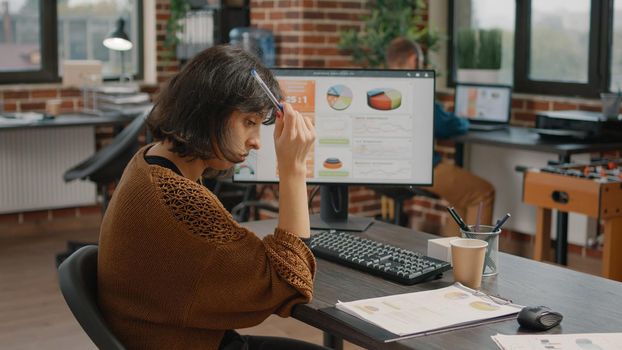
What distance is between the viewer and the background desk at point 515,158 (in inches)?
176

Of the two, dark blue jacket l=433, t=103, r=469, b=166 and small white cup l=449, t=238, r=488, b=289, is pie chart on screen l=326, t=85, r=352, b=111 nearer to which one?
small white cup l=449, t=238, r=488, b=289

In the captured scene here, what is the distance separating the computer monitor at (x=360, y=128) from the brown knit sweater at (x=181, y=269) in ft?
2.87

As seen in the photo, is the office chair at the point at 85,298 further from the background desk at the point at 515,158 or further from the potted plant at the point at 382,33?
the potted plant at the point at 382,33

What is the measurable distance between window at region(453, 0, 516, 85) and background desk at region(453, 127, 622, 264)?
469 millimetres

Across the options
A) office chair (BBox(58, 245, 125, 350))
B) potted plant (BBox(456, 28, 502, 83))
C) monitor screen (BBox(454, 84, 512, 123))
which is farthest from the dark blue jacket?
office chair (BBox(58, 245, 125, 350))

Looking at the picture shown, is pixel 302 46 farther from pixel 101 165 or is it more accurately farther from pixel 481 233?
pixel 481 233

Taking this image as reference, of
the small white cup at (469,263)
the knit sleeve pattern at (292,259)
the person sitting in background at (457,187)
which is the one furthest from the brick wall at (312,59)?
the knit sleeve pattern at (292,259)

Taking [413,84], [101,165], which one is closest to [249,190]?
[101,165]

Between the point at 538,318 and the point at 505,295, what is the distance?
253mm

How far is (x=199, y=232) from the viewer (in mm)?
1660

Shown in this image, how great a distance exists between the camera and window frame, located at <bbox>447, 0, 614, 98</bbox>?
502 centimetres

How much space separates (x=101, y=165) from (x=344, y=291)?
3.10m

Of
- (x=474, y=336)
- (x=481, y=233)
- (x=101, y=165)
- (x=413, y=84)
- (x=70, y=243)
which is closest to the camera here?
(x=474, y=336)

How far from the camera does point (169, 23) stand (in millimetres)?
6164
